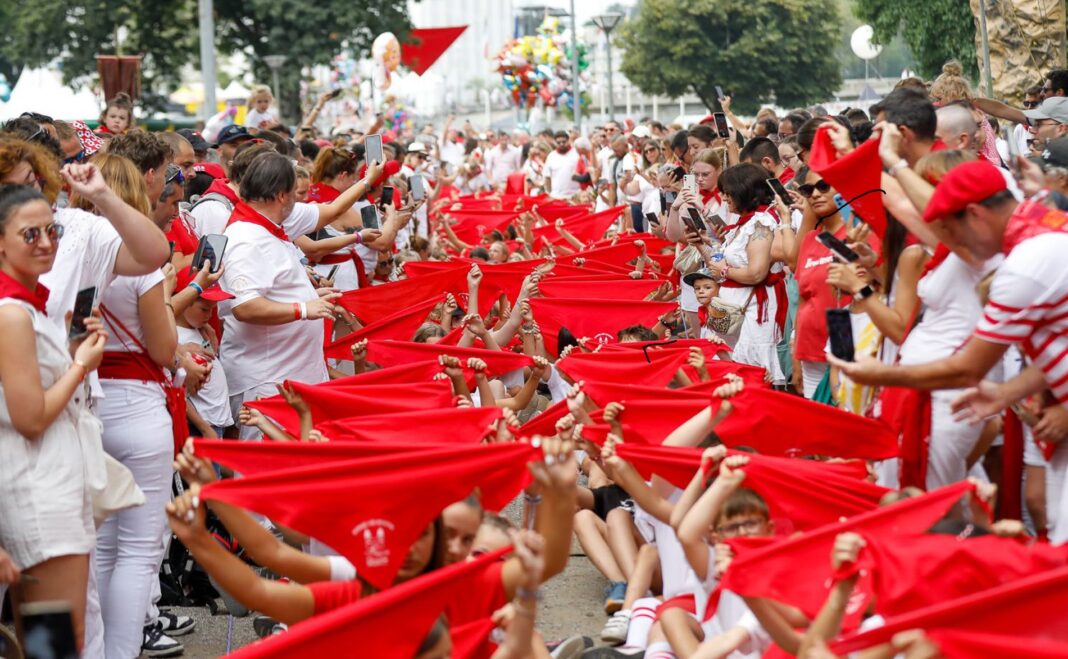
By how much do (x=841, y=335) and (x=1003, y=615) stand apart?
5.82 feet

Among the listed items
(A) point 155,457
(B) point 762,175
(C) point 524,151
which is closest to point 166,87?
(C) point 524,151

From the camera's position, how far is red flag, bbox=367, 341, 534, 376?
8086mm

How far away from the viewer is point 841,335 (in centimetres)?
525

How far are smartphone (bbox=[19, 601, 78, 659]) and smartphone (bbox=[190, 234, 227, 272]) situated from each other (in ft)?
11.1

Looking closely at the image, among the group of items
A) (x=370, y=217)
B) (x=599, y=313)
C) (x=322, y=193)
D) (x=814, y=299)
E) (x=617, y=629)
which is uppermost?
(x=322, y=193)

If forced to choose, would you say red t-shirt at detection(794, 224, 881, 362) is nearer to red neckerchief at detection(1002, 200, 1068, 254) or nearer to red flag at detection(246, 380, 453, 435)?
red flag at detection(246, 380, 453, 435)

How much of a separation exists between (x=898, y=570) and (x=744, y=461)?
3.49 feet

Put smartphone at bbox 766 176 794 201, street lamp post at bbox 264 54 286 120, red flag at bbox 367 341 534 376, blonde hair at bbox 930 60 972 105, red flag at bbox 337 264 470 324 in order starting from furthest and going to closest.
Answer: street lamp post at bbox 264 54 286 120, red flag at bbox 337 264 470 324, blonde hair at bbox 930 60 972 105, smartphone at bbox 766 176 794 201, red flag at bbox 367 341 534 376

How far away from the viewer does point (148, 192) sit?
656cm

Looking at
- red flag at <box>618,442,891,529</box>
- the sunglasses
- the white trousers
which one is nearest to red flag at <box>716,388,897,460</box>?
red flag at <box>618,442,891,529</box>

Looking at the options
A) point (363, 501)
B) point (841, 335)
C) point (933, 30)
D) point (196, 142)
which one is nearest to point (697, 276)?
point (196, 142)

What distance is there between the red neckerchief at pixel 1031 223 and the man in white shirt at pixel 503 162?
971 inches

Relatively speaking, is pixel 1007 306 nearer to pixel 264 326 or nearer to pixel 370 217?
pixel 264 326

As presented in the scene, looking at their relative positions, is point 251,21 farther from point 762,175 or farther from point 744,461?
point 744,461
